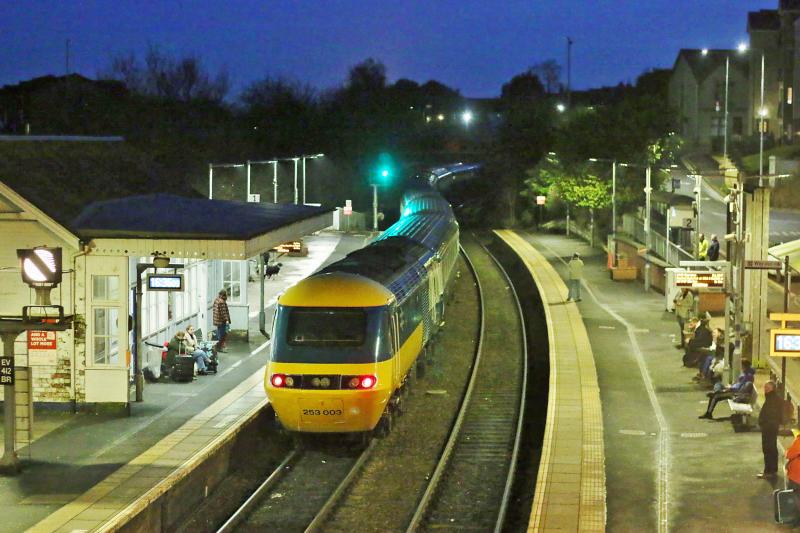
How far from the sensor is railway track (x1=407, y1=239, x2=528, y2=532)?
47.6 feet

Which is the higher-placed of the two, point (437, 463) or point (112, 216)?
point (112, 216)

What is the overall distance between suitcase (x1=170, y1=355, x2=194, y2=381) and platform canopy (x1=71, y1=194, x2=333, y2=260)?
2.77m

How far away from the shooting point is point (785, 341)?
15.0m

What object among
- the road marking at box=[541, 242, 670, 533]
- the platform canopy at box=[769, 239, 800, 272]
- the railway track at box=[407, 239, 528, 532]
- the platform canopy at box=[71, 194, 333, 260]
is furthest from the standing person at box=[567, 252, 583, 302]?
the platform canopy at box=[71, 194, 333, 260]

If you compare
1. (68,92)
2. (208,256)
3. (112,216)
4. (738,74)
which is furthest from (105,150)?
(738,74)

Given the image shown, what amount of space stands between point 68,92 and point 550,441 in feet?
185

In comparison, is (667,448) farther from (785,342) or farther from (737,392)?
(785,342)

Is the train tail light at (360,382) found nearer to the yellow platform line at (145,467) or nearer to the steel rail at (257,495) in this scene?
the steel rail at (257,495)

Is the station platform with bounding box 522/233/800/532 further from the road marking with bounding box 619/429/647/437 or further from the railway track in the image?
the railway track

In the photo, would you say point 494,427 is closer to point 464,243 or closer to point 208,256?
point 208,256

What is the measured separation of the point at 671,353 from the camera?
82.2 feet

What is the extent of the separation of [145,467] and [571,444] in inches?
244

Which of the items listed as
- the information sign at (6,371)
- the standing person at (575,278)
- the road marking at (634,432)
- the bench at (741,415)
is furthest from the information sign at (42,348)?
the standing person at (575,278)

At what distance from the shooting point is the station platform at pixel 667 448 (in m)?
13.1
